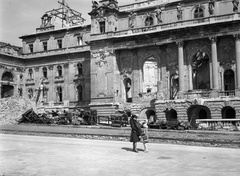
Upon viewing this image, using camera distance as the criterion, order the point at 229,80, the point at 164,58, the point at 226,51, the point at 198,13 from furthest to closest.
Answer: the point at 198,13 → the point at 164,58 → the point at 229,80 → the point at 226,51

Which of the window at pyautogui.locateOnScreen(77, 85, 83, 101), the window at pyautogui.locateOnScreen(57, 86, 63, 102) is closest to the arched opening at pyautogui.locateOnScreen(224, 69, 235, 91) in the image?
the window at pyautogui.locateOnScreen(77, 85, 83, 101)

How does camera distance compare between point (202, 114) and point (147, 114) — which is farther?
point (147, 114)

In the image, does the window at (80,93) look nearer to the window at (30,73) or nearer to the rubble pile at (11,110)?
the window at (30,73)

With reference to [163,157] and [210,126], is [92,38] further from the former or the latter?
[163,157]

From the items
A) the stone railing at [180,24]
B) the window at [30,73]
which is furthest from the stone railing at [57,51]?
the stone railing at [180,24]

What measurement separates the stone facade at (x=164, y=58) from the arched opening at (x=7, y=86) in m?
9.52

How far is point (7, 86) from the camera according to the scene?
156 feet

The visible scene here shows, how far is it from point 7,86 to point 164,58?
26.2 meters

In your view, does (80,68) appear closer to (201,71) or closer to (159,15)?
(159,15)

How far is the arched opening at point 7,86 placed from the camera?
4688 cm

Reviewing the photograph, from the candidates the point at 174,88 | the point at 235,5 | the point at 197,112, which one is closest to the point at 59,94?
the point at 174,88

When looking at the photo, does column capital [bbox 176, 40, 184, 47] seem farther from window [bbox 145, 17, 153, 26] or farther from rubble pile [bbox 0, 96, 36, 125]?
rubble pile [bbox 0, 96, 36, 125]

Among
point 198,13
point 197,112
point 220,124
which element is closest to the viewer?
point 220,124

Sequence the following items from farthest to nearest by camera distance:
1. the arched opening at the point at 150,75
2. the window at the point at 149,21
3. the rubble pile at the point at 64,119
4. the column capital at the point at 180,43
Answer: the arched opening at the point at 150,75
the window at the point at 149,21
the column capital at the point at 180,43
the rubble pile at the point at 64,119
